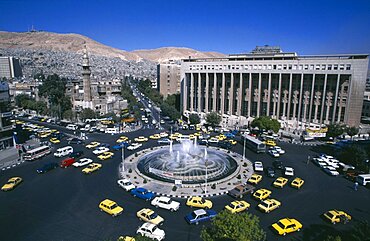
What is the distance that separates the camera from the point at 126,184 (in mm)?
31516

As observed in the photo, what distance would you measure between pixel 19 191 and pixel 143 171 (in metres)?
16.4

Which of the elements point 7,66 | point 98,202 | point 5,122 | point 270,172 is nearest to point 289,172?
point 270,172

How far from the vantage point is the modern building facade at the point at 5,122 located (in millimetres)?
46431

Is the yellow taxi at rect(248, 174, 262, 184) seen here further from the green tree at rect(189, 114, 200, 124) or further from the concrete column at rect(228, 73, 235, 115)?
the concrete column at rect(228, 73, 235, 115)

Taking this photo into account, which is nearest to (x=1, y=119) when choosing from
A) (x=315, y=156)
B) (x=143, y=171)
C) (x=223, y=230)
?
(x=143, y=171)

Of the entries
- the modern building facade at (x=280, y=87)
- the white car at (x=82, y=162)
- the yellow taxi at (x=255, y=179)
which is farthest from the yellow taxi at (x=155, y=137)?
the yellow taxi at (x=255, y=179)

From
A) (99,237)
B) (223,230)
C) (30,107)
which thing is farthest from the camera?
(30,107)

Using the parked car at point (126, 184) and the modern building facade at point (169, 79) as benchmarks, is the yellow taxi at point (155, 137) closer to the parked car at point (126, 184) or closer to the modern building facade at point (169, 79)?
the parked car at point (126, 184)

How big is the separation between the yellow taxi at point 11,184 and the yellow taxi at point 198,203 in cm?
2344

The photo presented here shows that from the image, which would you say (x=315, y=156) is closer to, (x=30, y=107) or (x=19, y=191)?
(x=19, y=191)

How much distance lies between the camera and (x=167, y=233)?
22.2 m

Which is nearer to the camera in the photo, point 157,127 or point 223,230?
point 223,230

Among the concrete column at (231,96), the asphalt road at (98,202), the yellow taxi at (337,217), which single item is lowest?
the asphalt road at (98,202)

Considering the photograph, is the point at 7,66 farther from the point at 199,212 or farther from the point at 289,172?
the point at 289,172
